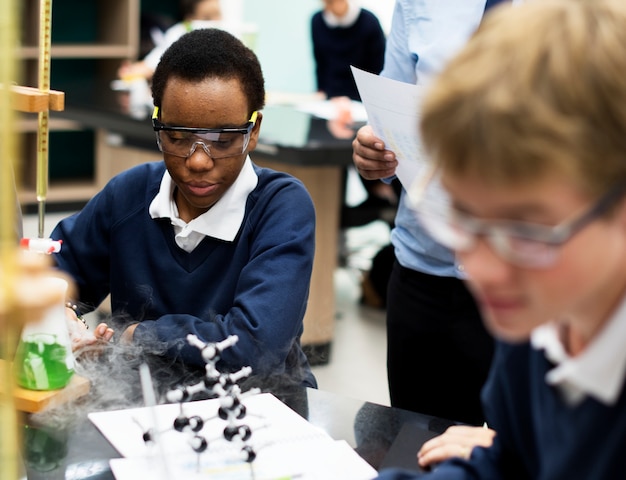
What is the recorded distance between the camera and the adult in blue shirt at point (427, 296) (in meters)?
1.73

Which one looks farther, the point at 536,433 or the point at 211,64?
the point at 211,64

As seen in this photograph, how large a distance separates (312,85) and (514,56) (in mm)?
6935

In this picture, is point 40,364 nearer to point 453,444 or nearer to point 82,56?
point 453,444

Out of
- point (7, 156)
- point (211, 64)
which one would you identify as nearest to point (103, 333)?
point (211, 64)

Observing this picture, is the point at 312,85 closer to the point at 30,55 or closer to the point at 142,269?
the point at 30,55

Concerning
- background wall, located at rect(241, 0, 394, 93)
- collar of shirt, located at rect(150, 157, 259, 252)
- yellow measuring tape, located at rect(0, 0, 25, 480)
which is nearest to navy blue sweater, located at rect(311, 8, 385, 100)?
background wall, located at rect(241, 0, 394, 93)

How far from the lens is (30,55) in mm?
5621

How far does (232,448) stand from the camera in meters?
1.21

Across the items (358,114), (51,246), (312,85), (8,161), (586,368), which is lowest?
(312,85)

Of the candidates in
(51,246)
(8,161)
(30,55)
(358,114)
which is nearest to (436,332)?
(51,246)

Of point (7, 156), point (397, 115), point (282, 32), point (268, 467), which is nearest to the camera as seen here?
point (7, 156)

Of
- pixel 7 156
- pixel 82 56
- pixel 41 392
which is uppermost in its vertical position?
pixel 7 156

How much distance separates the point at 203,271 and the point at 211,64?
394mm

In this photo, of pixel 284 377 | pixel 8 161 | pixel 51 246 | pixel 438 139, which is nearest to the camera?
pixel 8 161
